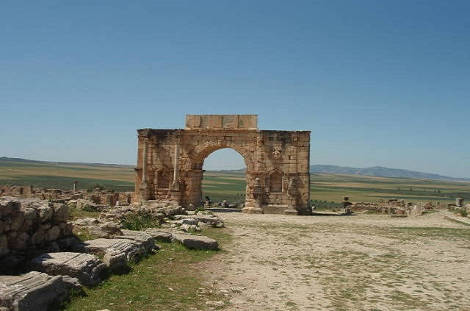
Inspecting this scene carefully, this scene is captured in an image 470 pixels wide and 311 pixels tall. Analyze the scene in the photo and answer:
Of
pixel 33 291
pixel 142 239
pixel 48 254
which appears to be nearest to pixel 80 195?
pixel 142 239

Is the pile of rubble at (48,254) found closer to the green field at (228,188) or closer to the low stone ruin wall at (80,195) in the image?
the low stone ruin wall at (80,195)

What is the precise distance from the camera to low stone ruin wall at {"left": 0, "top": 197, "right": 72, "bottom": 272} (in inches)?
277

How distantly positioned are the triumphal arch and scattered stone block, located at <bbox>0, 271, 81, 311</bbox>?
1878 centimetres

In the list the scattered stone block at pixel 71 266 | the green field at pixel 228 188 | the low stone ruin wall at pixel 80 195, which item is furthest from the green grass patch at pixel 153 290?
the green field at pixel 228 188

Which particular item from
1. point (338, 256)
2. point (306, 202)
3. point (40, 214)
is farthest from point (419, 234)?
point (40, 214)

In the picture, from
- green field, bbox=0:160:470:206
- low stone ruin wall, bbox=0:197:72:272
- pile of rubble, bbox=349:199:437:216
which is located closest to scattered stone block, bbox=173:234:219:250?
low stone ruin wall, bbox=0:197:72:272

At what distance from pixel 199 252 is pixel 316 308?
4735 millimetres

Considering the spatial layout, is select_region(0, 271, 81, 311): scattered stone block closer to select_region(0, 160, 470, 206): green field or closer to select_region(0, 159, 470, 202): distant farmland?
select_region(0, 160, 470, 206): green field

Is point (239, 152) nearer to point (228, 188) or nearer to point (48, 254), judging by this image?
point (48, 254)

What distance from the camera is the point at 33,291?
5602 mm

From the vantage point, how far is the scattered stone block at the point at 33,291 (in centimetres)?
528

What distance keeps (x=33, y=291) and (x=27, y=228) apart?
2381mm

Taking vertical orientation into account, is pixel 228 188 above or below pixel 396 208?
below

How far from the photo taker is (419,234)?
54.2ft
